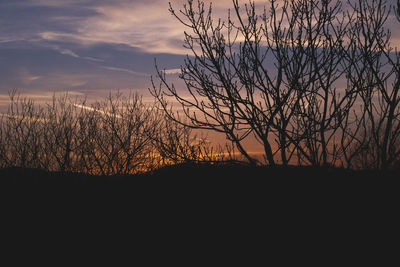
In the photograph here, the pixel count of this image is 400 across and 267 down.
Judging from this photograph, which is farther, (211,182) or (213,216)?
(211,182)

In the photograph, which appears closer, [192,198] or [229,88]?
[192,198]

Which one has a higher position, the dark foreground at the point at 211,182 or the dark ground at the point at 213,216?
the dark foreground at the point at 211,182

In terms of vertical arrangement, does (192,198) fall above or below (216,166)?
below

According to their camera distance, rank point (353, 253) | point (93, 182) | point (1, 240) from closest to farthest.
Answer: point (353, 253)
point (1, 240)
point (93, 182)

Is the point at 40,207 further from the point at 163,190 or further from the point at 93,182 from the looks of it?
the point at 163,190

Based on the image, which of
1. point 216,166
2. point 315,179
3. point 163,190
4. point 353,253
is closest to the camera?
point 353,253

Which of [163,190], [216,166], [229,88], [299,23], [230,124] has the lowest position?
[163,190]

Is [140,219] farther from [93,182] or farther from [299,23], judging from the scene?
[299,23]

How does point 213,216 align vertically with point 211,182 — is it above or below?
below

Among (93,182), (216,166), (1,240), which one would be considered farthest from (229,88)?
(1,240)

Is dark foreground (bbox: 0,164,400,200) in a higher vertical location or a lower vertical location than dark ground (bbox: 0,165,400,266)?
higher

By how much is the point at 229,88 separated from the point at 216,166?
1.81 meters

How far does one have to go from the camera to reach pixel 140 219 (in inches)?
252

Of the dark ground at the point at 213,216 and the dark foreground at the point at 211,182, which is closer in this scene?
the dark ground at the point at 213,216
